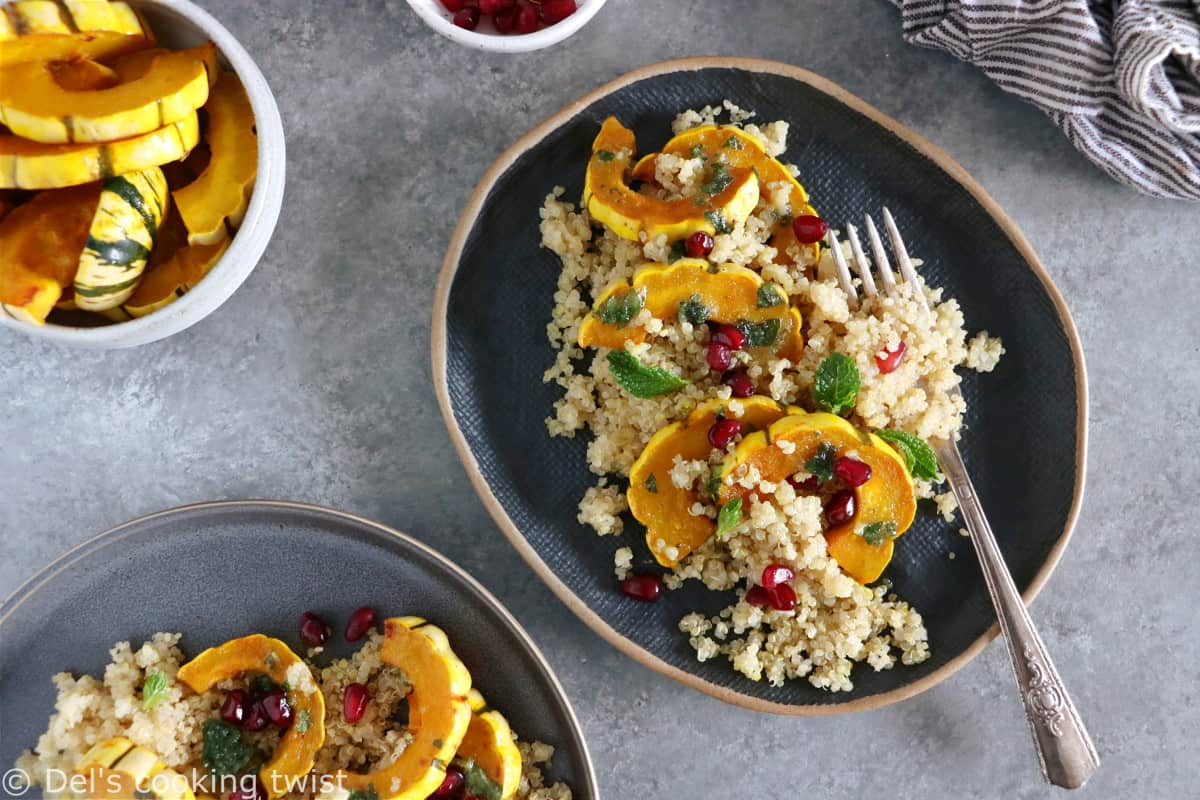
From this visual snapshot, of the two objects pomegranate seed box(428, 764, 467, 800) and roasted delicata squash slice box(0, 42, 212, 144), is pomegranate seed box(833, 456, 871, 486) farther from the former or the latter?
roasted delicata squash slice box(0, 42, 212, 144)

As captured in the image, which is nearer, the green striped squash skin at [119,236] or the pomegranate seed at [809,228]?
the green striped squash skin at [119,236]

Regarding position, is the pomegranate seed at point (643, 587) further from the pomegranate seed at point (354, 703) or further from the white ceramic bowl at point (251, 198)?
the white ceramic bowl at point (251, 198)

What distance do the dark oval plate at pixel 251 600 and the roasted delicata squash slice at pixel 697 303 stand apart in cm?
54

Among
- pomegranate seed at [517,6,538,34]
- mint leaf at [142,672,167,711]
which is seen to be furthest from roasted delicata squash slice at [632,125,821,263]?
mint leaf at [142,672,167,711]

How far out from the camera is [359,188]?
1.98 meters

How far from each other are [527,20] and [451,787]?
4.54 ft

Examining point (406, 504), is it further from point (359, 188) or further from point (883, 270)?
point (883, 270)

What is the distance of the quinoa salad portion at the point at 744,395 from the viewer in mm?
1723

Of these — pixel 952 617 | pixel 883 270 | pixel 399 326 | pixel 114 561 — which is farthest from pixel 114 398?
pixel 952 617

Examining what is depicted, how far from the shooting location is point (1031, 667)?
186cm

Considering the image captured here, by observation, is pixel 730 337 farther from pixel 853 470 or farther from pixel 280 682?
pixel 280 682

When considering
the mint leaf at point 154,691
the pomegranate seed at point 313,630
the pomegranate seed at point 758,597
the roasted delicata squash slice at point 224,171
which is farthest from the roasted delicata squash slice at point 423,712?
the roasted delicata squash slice at point 224,171

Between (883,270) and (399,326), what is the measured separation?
0.93 meters

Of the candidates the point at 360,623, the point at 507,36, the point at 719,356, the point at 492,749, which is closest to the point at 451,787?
the point at 492,749
